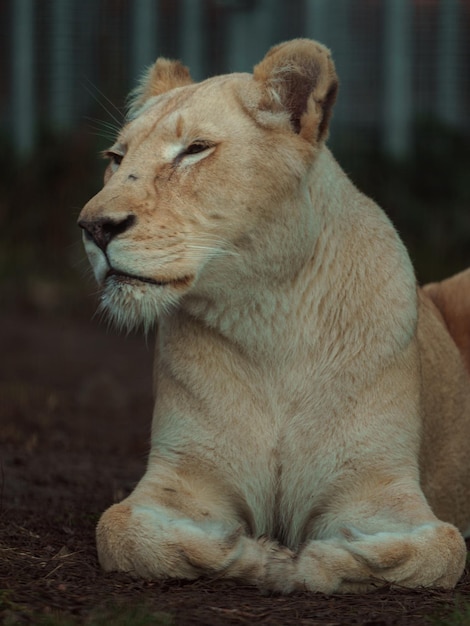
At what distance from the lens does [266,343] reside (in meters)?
3.79

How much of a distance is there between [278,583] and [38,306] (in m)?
6.66

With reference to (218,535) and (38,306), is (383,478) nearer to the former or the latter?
(218,535)

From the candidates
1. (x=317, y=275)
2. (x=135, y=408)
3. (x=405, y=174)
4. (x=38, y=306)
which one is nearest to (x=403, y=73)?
(x=405, y=174)

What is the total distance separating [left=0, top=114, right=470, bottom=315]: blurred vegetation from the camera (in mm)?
10117

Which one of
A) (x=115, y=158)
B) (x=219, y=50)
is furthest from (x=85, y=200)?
(x=115, y=158)

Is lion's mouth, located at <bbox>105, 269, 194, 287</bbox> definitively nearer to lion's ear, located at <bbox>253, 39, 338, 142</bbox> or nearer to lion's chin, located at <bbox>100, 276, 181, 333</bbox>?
lion's chin, located at <bbox>100, 276, 181, 333</bbox>

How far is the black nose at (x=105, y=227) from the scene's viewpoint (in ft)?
11.1

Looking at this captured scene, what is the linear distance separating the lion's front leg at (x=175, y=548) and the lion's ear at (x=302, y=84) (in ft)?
3.88

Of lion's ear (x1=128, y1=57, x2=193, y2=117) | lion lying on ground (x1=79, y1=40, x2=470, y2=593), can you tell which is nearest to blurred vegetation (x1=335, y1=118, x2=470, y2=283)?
lion's ear (x1=128, y1=57, x2=193, y2=117)

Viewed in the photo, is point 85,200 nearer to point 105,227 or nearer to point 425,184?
point 425,184

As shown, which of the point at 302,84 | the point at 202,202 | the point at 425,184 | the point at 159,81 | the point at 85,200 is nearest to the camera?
the point at 202,202

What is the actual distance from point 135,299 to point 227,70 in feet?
26.5

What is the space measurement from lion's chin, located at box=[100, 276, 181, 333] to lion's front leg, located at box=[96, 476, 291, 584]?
1.82 ft

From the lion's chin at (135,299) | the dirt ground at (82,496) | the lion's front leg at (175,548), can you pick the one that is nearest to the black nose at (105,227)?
the lion's chin at (135,299)
